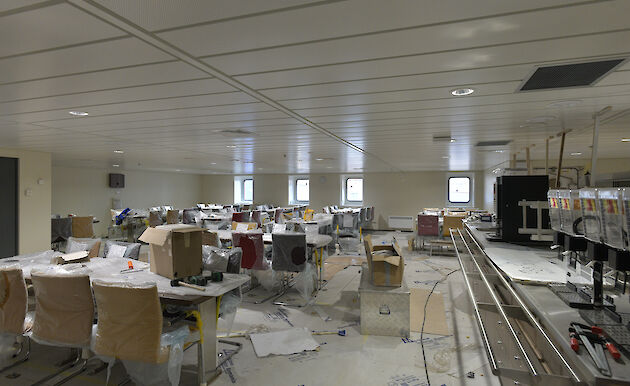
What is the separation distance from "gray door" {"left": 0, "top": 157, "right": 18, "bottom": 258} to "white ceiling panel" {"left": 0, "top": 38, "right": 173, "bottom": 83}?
4992 mm

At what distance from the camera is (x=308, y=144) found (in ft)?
16.5

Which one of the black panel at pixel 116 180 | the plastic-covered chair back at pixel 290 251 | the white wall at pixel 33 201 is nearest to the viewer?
the plastic-covered chair back at pixel 290 251

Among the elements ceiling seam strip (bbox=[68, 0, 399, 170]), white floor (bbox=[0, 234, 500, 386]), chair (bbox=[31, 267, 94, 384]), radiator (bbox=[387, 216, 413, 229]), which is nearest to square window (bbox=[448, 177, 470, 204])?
radiator (bbox=[387, 216, 413, 229])

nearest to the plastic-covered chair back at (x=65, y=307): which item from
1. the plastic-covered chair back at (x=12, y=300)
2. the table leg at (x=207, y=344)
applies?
the plastic-covered chair back at (x=12, y=300)

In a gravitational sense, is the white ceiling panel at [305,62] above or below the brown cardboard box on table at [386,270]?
above

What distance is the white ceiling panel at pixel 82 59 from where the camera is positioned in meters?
1.55

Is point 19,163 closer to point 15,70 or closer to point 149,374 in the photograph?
point 15,70

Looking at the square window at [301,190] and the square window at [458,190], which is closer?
the square window at [458,190]

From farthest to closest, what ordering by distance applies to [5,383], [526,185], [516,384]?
1. [526,185]
2. [5,383]
3. [516,384]

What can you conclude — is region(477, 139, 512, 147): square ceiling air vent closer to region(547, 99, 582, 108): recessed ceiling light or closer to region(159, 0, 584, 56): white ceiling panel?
region(547, 99, 582, 108): recessed ceiling light

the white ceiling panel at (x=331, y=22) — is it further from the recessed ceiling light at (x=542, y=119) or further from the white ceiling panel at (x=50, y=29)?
the recessed ceiling light at (x=542, y=119)

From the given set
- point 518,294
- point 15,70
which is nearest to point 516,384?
point 518,294

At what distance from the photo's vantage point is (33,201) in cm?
599

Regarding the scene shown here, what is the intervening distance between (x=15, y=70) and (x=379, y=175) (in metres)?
11.2
